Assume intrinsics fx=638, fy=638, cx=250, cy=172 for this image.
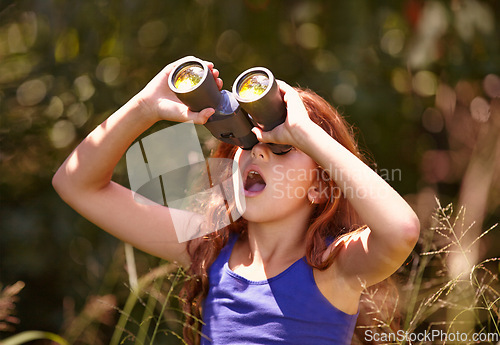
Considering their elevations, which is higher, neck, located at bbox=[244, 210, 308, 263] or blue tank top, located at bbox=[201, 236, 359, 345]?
neck, located at bbox=[244, 210, 308, 263]

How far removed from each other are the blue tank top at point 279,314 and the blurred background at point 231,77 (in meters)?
0.68

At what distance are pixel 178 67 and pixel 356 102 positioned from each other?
31.8 inches

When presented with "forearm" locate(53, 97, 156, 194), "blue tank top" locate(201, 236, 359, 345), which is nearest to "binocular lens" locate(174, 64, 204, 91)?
"forearm" locate(53, 97, 156, 194)

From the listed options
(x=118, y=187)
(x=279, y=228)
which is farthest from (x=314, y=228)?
(x=118, y=187)

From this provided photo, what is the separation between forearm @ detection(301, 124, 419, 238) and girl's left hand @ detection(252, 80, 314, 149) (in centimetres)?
2

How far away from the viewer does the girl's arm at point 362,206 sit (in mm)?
1120

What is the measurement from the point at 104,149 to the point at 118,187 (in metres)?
0.13

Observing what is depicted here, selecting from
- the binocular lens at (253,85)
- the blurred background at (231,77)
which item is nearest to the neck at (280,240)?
the binocular lens at (253,85)

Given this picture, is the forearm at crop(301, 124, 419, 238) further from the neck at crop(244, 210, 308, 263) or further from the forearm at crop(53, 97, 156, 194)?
Result: the forearm at crop(53, 97, 156, 194)

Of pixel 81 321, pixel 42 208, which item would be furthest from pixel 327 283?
pixel 42 208

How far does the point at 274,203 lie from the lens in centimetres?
129

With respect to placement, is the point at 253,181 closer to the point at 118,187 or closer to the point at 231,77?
the point at 118,187

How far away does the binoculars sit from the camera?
118cm

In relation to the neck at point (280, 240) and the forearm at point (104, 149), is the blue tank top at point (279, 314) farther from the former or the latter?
the forearm at point (104, 149)
